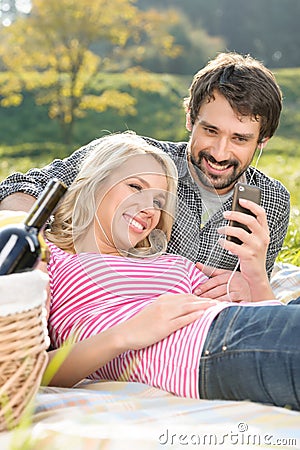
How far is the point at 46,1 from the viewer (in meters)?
17.7

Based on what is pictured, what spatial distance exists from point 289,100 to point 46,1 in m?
7.80

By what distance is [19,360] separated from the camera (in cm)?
154

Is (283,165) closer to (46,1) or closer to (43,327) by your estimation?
(46,1)

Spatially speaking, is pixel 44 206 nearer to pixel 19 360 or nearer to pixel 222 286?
pixel 19 360

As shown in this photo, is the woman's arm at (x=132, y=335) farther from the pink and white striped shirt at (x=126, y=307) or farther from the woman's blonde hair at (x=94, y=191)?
the woman's blonde hair at (x=94, y=191)

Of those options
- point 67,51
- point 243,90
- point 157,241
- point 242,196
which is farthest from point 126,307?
point 67,51

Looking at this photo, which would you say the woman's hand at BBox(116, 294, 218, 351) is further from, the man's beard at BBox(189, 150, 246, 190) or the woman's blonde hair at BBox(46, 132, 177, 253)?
the man's beard at BBox(189, 150, 246, 190)

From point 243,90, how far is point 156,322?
4.36 feet

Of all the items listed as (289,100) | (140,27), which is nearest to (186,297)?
(140,27)

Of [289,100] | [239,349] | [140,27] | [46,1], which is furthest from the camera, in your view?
[289,100]

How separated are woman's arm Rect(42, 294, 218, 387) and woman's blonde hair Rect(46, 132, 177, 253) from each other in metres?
0.55

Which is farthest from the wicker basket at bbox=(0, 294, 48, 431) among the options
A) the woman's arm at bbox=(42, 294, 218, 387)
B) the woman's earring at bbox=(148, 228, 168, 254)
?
the woman's earring at bbox=(148, 228, 168, 254)

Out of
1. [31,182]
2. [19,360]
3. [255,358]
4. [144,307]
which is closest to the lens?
[19,360]

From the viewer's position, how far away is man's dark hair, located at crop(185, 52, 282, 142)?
2.99 m
